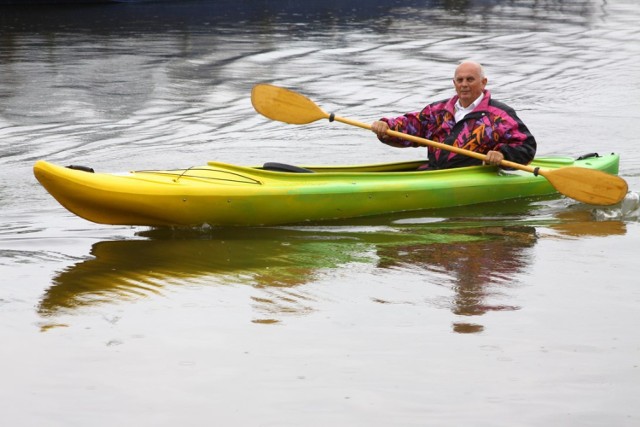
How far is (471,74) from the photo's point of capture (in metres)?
9.27

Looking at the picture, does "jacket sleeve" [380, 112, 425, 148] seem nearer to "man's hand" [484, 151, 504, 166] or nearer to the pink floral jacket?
the pink floral jacket

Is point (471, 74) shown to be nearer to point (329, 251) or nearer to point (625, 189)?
point (625, 189)

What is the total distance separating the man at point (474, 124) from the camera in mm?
9305

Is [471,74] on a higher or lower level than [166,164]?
higher

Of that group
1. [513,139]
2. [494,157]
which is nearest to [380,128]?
[494,157]

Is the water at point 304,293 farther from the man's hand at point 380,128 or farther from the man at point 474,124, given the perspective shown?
the man's hand at point 380,128

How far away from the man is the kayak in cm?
24

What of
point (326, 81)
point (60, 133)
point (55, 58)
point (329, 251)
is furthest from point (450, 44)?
point (329, 251)

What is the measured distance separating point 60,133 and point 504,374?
27.1 ft

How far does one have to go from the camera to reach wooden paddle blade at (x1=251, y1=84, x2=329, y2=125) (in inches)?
398

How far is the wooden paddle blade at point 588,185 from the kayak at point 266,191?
318 mm

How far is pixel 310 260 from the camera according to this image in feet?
25.9

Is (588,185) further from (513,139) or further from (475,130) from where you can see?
(475,130)

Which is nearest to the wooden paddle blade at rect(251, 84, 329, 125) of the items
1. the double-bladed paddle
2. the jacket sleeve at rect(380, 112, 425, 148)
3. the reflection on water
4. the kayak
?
the double-bladed paddle
